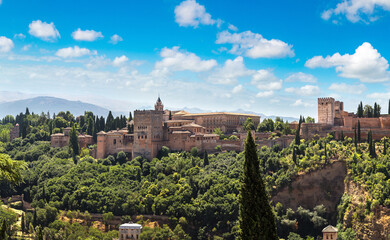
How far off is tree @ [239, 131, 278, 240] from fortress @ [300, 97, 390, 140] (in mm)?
47068

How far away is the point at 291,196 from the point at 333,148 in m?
9.13

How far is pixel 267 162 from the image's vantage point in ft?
202

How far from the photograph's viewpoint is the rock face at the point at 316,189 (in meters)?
58.1

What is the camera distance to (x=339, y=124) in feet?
228

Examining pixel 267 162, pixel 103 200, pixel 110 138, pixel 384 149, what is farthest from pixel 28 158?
pixel 384 149

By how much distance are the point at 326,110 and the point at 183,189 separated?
25.2 m

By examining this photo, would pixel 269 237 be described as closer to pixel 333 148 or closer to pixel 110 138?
pixel 333 148

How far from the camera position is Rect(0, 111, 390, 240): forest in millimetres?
53750

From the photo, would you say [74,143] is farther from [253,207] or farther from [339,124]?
[253,207]

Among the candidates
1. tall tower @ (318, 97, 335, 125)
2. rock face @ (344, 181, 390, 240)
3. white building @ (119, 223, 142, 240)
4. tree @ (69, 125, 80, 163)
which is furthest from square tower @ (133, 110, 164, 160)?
rock face @ (344, 181, 390, 240)

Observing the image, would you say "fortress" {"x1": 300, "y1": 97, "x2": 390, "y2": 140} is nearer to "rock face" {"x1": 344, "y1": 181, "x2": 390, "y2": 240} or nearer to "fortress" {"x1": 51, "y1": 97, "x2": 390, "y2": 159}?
"fortress" {"x1": 51, "y1": 97, "x2": 390, "y2": 159}

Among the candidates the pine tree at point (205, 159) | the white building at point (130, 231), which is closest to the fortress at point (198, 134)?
the pine tree at point (205, 159)

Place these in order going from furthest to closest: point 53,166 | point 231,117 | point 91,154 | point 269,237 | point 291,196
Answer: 1. point 231,117
2. point 91,154
3. point 53,166
4. point 291,196
5. point 269,237

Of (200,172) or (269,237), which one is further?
(200,172)
